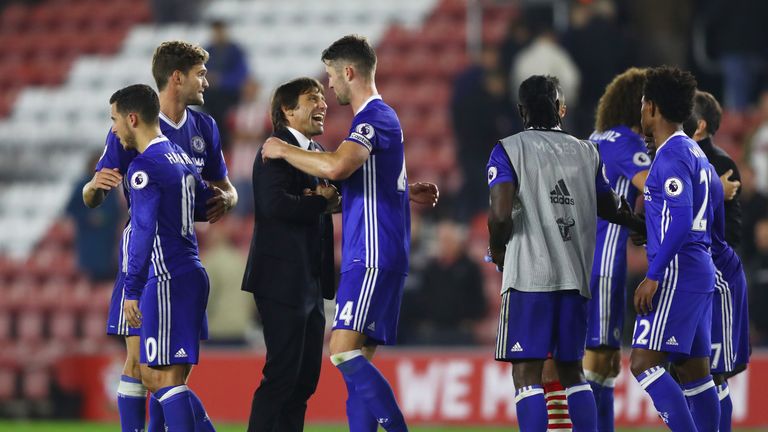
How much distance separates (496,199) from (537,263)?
0.40 metres

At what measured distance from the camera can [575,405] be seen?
6.92m

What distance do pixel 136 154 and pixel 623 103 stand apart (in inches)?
114

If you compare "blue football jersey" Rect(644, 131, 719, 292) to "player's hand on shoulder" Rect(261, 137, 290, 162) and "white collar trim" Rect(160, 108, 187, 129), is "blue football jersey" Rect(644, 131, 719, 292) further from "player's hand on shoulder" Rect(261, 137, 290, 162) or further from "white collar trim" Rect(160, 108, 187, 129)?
"white collar trim" Rect(160, 108, 187, 129)

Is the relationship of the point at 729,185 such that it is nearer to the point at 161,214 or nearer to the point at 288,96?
the point at 288,96

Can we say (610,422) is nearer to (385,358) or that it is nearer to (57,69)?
(385,358)

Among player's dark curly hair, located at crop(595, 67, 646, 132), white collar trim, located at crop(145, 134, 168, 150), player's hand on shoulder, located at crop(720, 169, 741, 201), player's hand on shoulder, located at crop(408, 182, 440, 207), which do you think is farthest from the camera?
player's dark curly hair, located at crop(595, 67, 646, 132)

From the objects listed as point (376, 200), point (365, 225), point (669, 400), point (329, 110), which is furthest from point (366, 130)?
point (329, 110)

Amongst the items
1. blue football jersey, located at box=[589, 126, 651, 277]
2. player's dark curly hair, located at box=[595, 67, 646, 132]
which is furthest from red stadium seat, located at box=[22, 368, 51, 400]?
player's dark curly hair, located at box=[595, 67, 646, 132]

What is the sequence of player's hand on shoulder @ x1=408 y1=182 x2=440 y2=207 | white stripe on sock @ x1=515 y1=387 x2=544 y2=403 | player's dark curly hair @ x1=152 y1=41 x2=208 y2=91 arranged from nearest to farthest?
white stripe on sock @ x1=515 y1=387 x2=544 y2=403 → player's dark curly hair @ x1=152 y1=41 x2=208 y2=91 → player's hand on shoulder @ x1=408 y1=182 x2=440 y2=207

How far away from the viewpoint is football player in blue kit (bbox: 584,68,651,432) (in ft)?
25.2

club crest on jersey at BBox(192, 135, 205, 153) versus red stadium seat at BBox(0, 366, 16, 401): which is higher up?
club crest on jersey at BBox(192, 135, 205, 153)

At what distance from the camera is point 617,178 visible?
777 centimetres

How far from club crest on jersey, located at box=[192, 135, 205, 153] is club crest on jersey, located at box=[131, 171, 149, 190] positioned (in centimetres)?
79

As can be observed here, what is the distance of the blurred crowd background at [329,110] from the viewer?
1302 centimetres
